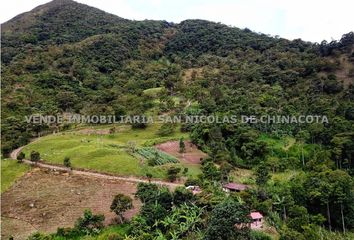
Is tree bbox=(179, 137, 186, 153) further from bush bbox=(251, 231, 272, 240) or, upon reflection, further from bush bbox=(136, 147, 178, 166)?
bush bbox=(251, 231, 272, 240)

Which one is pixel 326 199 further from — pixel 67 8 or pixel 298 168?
pixel 67 8

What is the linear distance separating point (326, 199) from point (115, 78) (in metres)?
64.5

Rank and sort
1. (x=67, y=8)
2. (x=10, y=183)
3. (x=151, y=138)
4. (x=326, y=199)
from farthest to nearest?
(x=67, y=8)
(x=151, y=138)
(x=10, y=183)
(x=326, y=199)

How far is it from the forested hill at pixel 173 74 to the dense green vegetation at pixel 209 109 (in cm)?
28

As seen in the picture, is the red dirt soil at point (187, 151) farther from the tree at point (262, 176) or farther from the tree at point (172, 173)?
the tree at point (262, 176)

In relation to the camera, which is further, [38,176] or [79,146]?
[79,146]

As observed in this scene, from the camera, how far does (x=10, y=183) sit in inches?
1750

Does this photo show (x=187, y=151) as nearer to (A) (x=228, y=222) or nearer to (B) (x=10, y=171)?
(B) (x=10, y=171)

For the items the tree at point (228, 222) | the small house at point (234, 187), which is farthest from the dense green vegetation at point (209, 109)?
the small house at point (234, 187)

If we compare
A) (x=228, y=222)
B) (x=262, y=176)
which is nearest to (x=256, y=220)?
(x=228, y=222)

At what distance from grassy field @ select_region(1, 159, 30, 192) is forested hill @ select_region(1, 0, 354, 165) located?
14.1 feet

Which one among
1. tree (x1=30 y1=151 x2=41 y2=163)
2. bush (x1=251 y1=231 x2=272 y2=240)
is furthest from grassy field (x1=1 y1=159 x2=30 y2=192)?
bush (x1=251 y1=231 x2=272 y2=240)

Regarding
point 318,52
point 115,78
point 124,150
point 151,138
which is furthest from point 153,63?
point 124,150

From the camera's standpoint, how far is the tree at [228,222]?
3055 centimetres
